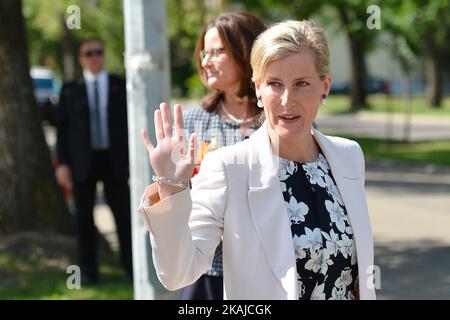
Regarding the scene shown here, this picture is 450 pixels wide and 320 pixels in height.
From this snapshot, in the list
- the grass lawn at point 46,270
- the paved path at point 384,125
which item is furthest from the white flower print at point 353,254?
the paved path at point 384,125

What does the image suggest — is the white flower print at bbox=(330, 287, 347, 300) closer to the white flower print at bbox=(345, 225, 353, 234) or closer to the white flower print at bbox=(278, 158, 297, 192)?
the white flower print at bbox=(345, 225, 353, 234)

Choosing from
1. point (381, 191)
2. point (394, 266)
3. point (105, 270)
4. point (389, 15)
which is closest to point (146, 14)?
point (105, 270)

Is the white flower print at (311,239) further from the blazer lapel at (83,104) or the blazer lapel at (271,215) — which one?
the blazer lapel at (83,104)

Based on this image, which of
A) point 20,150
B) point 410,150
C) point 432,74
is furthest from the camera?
point 432,74

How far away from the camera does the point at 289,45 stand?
2.95m

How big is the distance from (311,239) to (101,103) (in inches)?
235

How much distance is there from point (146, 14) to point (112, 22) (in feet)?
132

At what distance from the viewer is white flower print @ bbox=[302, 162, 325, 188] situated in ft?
10.3

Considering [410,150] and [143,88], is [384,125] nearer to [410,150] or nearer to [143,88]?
[410,150]

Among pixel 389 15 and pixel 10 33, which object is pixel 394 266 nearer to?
pixel 10 33

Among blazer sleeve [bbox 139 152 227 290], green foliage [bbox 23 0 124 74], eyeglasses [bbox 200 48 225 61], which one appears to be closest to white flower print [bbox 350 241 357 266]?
blazer sleeve [bbox 139 152 227 290]

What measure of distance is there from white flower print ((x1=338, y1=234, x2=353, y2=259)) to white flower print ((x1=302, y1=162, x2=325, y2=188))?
196 mm

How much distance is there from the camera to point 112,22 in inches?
1780

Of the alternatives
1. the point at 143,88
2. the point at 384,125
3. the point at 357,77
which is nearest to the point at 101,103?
the point at 143,88
